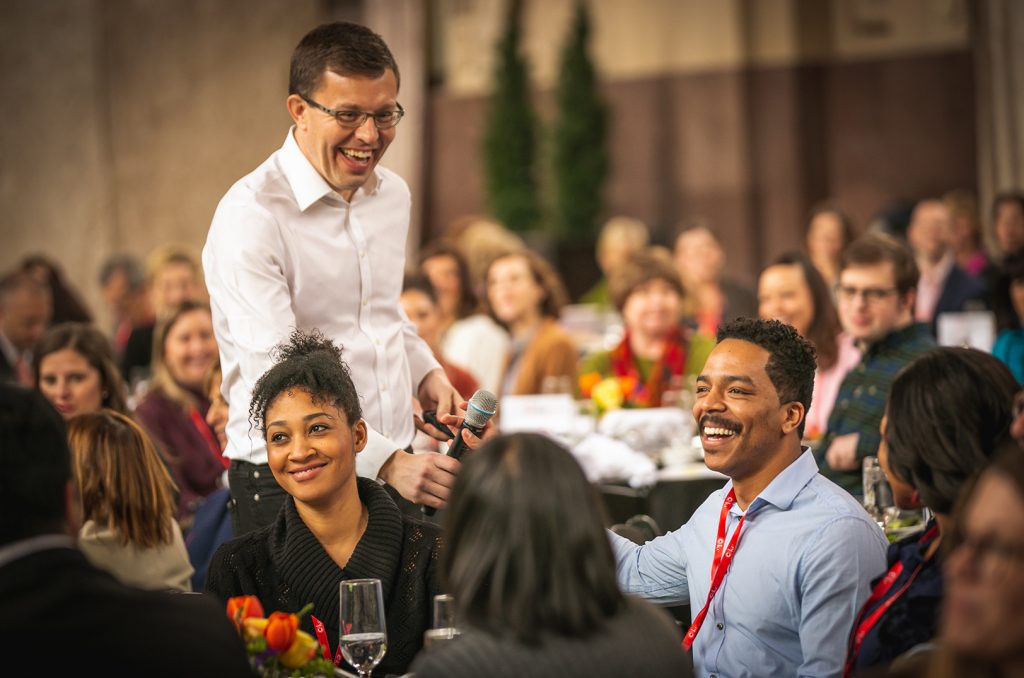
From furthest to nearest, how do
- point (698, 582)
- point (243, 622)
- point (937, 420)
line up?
point (698, 582), point (937, 420), point (243, 622)

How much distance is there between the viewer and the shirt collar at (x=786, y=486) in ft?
8.55

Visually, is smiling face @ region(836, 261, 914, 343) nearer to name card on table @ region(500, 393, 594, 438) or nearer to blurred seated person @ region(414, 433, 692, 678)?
name card on table @ region(500, 393, 594, 438)

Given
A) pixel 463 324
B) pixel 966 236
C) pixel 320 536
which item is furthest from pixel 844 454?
pixel 966 236

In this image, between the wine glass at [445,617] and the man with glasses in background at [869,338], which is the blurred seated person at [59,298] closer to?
the man with glasses in background at [869,338]

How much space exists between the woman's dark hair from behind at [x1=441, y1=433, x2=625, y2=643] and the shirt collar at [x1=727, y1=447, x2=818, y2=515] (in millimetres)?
877

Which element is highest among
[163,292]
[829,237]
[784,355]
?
[829,237]

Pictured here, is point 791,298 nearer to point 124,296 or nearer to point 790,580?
point 790,580

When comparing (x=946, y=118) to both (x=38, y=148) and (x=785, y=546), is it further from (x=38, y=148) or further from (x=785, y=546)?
(x=785, y=546)

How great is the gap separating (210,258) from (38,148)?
9303 mm

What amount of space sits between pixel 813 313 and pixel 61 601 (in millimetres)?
4142

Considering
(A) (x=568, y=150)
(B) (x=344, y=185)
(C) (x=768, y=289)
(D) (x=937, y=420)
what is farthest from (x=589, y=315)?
(D) (x=937, y=420)

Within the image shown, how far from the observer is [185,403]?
5.24m

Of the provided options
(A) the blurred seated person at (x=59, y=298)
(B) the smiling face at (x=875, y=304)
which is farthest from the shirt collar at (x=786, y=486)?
(A) the blurred seated person at (x=59, y=298)

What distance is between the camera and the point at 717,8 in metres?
11.9
